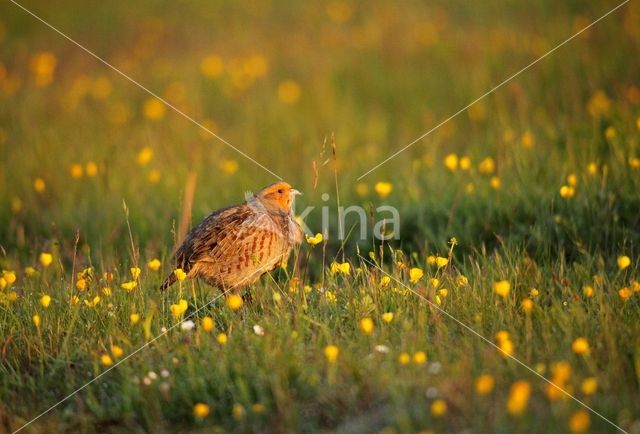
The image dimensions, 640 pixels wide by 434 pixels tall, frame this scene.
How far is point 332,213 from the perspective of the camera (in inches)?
313

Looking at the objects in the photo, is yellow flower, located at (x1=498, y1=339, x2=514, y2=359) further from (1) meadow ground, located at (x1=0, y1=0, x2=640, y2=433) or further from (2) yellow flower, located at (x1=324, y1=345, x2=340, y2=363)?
(2) yellow flower, located at (x1=324, y1=345, x2=340, y2=363)

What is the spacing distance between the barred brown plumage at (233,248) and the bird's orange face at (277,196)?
394 millimetres

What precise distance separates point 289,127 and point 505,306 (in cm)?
584

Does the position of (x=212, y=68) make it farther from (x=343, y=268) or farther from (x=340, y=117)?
(x=343, y=268)

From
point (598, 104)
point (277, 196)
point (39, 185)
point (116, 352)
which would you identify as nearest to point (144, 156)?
point (39, 185)

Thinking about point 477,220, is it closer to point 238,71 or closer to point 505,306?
point 505,306

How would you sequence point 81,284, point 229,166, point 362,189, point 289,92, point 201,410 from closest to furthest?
point 201,410 → point 81,284 → point 362,189 → point 229,166 → point 289,92

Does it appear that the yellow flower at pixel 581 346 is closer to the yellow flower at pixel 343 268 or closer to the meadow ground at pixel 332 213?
the meadow ground at pixel 332 213

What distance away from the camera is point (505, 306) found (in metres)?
4.84

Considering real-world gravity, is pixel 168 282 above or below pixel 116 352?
below

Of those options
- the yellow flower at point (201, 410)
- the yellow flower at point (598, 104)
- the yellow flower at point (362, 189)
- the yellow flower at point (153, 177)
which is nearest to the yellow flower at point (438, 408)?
the yellow flower at point (201, 410)

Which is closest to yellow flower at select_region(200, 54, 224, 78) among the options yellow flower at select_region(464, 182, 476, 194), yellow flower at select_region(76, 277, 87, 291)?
yellow flower at select_region(464, 182, 476, 194)

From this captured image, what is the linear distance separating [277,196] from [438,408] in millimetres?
3029

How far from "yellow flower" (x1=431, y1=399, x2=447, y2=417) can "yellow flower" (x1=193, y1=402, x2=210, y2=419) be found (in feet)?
3.40
